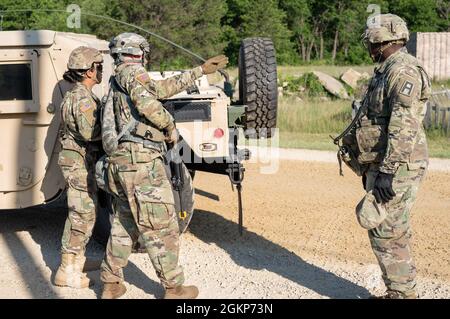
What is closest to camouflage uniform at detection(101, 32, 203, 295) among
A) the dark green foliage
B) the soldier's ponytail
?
the soldier's ponytail

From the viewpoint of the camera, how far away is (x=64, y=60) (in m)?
5.98

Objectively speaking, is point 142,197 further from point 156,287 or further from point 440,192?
point 440,192

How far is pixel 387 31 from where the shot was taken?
14.7ft

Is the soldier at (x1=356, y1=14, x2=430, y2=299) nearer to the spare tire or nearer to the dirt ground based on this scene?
the dirt ground

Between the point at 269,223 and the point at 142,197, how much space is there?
2.63 meters

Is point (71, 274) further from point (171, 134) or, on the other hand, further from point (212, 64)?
point (212, 64)

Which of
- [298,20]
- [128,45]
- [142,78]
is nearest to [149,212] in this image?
[142,78]

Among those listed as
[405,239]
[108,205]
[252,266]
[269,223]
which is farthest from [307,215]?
[405,239]

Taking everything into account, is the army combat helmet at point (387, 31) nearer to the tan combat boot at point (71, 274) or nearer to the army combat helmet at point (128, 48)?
the army combat helmet at point (128, 48)

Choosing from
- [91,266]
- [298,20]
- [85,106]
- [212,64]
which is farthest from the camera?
[298,20]

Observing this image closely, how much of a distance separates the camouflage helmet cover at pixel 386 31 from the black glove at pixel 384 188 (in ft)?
2.76

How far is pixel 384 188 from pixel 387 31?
0.98 meters

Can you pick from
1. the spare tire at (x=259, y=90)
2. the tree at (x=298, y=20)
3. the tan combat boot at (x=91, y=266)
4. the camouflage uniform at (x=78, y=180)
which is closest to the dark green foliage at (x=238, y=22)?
the tree at (x=298, y=20)

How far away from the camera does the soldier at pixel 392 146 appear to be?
4.30 metres
